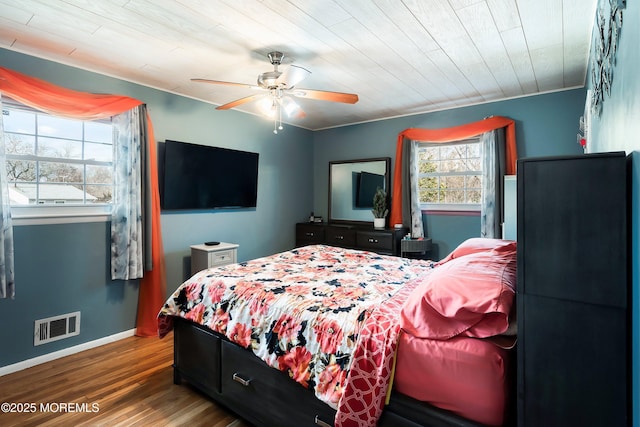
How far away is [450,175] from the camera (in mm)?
4090

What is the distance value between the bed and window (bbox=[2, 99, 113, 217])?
154 centimetres

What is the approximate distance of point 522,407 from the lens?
3.76ft

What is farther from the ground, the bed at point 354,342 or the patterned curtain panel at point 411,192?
the patterned curtain panel at point 411,192

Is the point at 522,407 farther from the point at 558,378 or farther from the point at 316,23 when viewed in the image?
the point at 316,23

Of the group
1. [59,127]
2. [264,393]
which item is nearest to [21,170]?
[59,127]

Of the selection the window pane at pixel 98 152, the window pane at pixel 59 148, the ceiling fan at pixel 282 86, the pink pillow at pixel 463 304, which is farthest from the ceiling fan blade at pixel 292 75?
the window pane at pixel 59 148

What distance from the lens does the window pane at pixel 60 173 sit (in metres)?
2.78

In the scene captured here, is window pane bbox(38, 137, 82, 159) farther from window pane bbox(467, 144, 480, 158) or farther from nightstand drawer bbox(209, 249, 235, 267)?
window pane bbox(467, 144, 480, 158)

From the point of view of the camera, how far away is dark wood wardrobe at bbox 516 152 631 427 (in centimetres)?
99

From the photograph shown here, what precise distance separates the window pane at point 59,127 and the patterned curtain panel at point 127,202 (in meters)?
0.30

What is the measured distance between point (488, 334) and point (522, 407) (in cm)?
25

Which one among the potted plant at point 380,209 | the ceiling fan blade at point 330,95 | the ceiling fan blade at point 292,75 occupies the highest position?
the ceiling fan blade at point 292,75

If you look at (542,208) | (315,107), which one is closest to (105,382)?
(542,208)

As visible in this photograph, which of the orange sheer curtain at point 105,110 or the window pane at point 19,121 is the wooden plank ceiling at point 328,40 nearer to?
the orange sheer curtain at point 105,110
